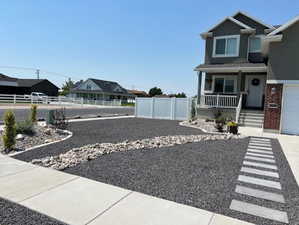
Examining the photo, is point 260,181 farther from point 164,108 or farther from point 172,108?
point 164,108

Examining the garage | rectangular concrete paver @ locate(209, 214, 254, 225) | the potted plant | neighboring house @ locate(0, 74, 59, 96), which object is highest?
neighboring house @ locate(0, 74, 59, 96)

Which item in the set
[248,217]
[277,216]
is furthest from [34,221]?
[277,216]

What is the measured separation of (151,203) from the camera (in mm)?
3213

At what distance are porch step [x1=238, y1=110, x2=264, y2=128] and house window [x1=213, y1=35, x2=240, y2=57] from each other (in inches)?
192

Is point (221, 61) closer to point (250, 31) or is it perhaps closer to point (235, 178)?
point (250, 31)

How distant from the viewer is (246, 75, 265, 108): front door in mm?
15117

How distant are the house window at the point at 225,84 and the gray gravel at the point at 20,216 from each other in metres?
15.6

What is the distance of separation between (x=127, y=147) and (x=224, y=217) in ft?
13.4

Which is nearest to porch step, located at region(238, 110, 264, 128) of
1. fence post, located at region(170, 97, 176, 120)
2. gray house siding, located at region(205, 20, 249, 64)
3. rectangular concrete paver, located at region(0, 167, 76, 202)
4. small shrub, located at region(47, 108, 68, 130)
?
gray house siding, located at region(205, 20, 249, 64)

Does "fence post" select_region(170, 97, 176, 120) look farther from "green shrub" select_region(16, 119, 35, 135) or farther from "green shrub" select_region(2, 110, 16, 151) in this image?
"green shrub" select_region(2, 110, 16, 151)

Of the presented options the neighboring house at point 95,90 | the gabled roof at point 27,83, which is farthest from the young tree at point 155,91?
the gabled roof at point 27,83

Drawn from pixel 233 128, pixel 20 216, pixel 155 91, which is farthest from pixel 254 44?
pixel 155 91

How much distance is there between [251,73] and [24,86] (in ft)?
141

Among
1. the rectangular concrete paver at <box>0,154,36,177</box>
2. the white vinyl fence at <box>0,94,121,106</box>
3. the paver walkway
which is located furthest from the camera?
the white vinyl fence at <box>0,94,121,106</box>
